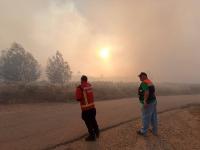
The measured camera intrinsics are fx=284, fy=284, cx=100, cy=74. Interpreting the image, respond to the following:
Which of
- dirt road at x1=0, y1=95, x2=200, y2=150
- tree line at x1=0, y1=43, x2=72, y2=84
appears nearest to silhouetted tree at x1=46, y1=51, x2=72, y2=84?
tree line at x1=0, y1=43, x2=72, y2=84

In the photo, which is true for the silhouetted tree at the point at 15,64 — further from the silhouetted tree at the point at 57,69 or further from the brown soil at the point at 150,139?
the brown soil at the point at 150,139

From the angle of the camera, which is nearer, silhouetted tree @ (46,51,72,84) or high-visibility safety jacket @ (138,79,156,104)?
high-visibility safety jacket @ (138,79,156,104)

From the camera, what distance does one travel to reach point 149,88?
9.49 meters

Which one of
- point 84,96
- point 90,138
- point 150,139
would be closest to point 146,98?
point 150,139

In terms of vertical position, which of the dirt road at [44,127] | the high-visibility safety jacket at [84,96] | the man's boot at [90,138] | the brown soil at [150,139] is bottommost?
the brown soil at [150,139]

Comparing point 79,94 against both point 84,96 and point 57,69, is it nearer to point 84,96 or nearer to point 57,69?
point 84,96

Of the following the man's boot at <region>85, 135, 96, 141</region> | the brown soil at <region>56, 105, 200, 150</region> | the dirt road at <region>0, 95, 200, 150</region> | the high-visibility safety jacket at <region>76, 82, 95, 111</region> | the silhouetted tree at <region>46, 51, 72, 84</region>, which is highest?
the silhouetted tree at <region>46, 51, 72, 84</region>

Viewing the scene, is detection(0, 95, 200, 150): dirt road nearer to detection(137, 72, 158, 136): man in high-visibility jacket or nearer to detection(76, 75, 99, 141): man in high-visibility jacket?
detection(76, 75, 99, 141): man in high-visibility jacket

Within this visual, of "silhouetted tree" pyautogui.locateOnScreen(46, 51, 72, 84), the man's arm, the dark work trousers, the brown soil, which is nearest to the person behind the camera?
the brown soil

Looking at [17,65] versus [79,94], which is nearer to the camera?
[79,94]

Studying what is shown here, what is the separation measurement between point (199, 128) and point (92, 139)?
5254 millimetres

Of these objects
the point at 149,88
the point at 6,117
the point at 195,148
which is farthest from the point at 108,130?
the point at 6,117

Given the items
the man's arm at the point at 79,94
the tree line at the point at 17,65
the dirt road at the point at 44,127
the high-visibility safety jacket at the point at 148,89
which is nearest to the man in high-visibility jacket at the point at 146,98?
the high-visibility safety jacket at the point at 148,89

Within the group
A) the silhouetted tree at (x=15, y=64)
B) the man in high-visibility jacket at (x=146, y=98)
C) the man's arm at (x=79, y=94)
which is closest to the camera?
the man's arm at (x=79, y=94)
